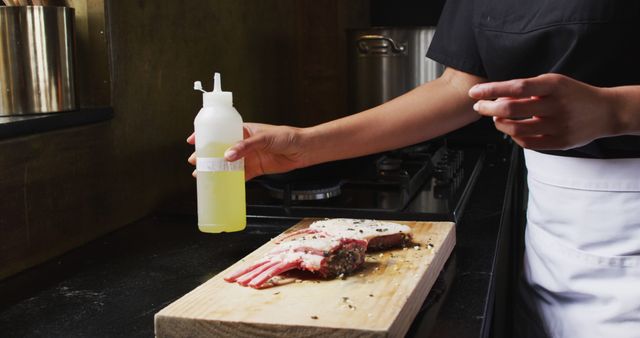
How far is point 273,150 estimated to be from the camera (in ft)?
4.98

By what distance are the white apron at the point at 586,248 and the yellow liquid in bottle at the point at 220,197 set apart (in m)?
0.64

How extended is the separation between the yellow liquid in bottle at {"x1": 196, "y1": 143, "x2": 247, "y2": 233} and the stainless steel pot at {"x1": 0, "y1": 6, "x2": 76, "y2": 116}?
0.45m

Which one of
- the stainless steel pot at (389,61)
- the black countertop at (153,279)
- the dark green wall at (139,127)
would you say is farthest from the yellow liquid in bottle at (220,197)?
the stainless steel pot at (389,61)

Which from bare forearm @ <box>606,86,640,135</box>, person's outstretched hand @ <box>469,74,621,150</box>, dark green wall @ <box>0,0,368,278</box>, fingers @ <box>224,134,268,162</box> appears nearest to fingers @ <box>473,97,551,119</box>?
person's outstretched hand @ <box>469,74,621,150</box>

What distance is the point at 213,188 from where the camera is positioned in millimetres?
1307

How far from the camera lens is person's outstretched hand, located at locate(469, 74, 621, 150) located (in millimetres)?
1054

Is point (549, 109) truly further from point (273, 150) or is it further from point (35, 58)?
point (35, 58)

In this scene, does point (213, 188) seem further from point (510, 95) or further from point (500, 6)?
point (500, 6)

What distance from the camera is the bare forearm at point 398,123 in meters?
1.59

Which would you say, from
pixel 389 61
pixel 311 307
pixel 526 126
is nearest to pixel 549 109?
pixel 526 126

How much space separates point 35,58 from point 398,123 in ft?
2.42

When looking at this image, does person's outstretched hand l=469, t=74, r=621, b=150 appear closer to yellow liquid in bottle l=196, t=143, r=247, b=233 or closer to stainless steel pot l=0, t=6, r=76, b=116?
yellow liquid in bottle l=196, t=143, r=247, b=233

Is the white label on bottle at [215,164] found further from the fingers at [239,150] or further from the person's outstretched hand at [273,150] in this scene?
the person's outstretched hand at [273,150]

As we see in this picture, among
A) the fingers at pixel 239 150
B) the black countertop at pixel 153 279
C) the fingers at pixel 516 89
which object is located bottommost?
the black countertop at pixel 153 279
